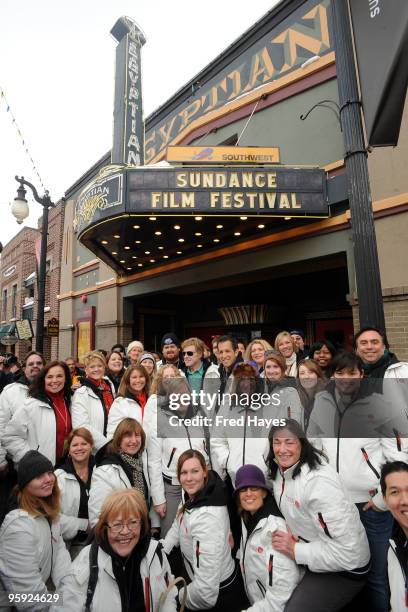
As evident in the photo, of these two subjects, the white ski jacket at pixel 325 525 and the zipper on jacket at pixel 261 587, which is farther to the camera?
the zipper on jacket at pixel 261 587

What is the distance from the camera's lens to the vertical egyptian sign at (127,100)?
1220cm

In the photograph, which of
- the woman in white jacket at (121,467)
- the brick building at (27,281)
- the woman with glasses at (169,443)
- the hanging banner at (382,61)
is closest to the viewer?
the woman in white jacket at (121,467)

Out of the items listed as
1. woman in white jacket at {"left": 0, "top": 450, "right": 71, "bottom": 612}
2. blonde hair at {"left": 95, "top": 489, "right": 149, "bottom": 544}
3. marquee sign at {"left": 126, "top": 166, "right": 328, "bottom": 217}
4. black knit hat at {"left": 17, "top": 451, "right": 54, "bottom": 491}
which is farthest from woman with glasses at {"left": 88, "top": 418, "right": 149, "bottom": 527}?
marquee sign at {"left": 126, "top": 166, "right": 328, "bottom": 217}

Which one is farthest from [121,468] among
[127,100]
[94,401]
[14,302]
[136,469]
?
[14,302]

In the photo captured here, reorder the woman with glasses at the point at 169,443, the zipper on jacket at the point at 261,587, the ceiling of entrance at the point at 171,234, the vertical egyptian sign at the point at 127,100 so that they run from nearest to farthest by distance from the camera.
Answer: the zipper on jacket at the point at 261,587 < the woman with glasses at the point at 169,443 < the ceiling of entrance at the point at 171,234 < the vertical egyptian sign at the point at 127,100

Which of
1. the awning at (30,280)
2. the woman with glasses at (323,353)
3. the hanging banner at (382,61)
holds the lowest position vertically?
the woman with glasses at (323,353)

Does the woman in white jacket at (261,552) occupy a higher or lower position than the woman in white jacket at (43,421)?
lower

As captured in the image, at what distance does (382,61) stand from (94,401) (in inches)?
189

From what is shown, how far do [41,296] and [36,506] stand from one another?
8.54m

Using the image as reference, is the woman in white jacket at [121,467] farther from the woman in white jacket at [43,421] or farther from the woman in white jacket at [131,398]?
the woman in white jacket at [43,421]

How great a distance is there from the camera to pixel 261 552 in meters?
2.38

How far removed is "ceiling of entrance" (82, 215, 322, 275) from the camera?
875cm

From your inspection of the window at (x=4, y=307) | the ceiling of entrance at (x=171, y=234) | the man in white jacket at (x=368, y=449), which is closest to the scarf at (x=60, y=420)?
the man in white jacket at (x=368, y=449)

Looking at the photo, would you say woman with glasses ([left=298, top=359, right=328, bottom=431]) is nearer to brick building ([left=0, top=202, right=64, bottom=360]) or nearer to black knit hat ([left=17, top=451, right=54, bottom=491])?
black knit hat ([left=17, top=451, right=54, bottom=491])
